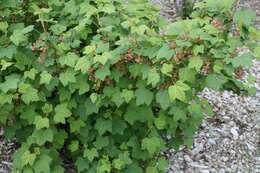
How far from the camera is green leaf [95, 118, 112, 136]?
3.58 m

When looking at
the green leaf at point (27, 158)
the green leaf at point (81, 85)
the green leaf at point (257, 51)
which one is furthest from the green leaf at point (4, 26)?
the green leaf at point (257, 51)

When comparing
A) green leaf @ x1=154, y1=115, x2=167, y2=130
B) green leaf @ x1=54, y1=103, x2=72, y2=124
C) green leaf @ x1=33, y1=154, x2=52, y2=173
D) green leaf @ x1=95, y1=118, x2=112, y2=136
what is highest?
green leaf @ x1=54, y1=103, x2=72, y2=124

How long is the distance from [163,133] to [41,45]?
1381 millimetres

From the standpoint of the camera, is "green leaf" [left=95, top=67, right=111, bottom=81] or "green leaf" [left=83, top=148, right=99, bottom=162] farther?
"green leaf" [left=83, top=148, right=99, bottom=162]

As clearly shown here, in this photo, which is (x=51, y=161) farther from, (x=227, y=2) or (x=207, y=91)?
(x=207, y=91)

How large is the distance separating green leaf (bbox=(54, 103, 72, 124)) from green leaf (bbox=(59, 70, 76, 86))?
24 centimetres

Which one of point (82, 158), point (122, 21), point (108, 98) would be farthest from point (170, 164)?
point (122, 21)

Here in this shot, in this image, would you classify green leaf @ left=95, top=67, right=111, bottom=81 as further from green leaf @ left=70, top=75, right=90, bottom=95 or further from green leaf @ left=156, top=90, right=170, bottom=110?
green leaf @ left=156, top=90, right=170, bottom=110

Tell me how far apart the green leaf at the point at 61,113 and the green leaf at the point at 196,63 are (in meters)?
1.01

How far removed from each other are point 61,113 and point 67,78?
304 millimetres

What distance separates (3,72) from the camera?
352 centimetres

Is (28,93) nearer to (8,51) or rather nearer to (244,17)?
(8,51)

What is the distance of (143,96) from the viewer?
3.27 meters

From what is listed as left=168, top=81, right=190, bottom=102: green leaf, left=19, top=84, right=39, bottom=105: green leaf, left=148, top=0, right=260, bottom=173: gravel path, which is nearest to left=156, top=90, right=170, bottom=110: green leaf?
left=168, top=81, right=190, bottom=102: green leaf
